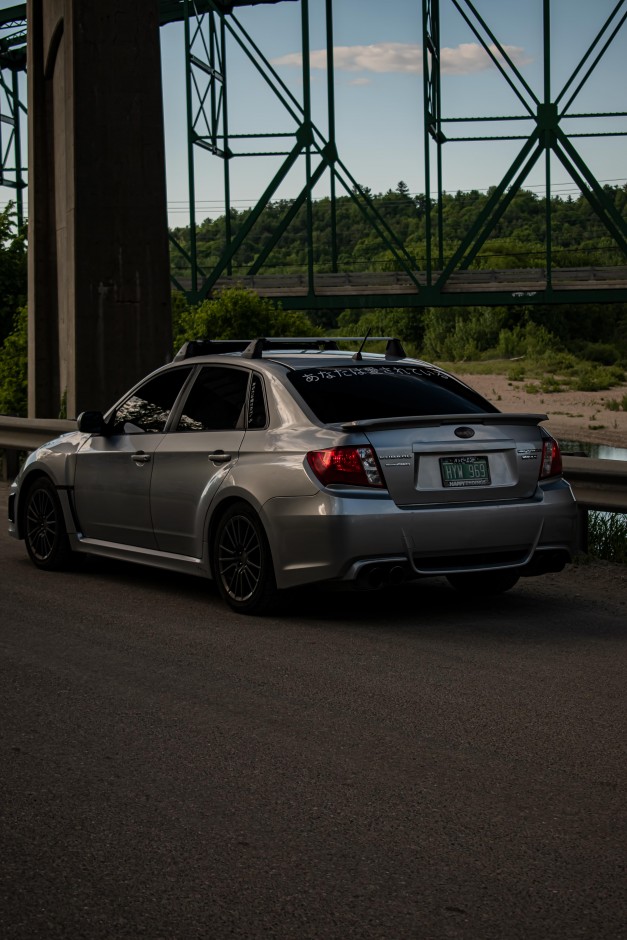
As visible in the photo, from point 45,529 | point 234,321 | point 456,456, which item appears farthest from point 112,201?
point 234,321

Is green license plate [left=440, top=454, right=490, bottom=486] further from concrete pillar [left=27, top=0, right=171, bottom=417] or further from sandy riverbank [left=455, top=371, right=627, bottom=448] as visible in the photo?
sandy riverbank [left=455, top=371, right=627, bottom=448]

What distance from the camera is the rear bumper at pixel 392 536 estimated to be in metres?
7.33

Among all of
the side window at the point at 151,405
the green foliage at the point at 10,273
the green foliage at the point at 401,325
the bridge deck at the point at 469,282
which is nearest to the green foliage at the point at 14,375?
the green foliage at the point at 10,273

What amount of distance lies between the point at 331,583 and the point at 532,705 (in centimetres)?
188

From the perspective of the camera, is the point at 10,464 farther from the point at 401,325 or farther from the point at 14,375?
the point at 401,325

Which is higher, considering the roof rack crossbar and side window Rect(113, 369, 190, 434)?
the roof rack crossbar

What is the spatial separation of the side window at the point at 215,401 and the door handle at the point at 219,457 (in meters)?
0.20

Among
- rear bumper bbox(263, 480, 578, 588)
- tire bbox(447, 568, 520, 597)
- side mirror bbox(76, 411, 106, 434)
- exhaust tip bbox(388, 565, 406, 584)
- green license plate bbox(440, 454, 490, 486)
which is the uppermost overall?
side mirror bbox(76, 411, 106, 434)

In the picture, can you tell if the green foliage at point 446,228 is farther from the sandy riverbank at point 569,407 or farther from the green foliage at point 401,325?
the sandy riverbank at point 569,407

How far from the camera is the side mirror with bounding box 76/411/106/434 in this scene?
358 inches

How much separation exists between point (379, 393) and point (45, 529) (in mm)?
2830

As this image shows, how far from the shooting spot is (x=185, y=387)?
8859 millimetres

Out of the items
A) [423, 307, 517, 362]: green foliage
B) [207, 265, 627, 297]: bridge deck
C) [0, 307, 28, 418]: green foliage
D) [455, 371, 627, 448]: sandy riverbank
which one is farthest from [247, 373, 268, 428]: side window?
[423, 307, 517, 362]: green foliage

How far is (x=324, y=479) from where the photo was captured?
292 inches
